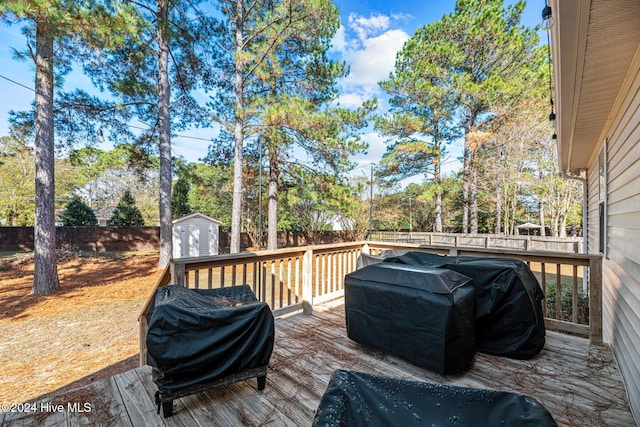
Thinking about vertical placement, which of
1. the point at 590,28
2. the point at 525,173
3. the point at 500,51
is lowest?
the point at 590,28

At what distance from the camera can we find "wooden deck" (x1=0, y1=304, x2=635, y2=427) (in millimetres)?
1623

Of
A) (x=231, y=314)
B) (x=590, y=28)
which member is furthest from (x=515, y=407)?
(x=590, y=28)

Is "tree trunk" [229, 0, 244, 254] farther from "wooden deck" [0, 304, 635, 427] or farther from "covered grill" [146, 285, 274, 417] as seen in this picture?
"covered grill" [146, 285, 274, 417]

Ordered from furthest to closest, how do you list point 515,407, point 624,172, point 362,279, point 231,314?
point 362,279, point 624,172, point 231,314, point 515,407

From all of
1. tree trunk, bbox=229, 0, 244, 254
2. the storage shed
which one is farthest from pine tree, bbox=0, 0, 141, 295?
the storage shed

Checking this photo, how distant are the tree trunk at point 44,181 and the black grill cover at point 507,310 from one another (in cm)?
832

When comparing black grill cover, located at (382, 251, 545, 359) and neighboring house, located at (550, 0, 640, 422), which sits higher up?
neighboring house, located at (550, 0, 640, 422)

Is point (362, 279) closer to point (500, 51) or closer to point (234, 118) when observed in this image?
point (234, 118)

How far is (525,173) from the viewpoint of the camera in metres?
12.6

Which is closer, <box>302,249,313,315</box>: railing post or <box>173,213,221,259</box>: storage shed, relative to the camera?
<box>302,249,313,315</box>: railing post

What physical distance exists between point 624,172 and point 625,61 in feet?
2.97

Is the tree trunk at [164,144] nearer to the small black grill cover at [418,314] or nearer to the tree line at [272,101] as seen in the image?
the tree line at [272,101]

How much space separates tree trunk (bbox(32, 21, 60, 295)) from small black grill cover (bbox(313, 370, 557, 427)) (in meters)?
8.11

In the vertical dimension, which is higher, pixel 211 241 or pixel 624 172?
pixel 624 172
